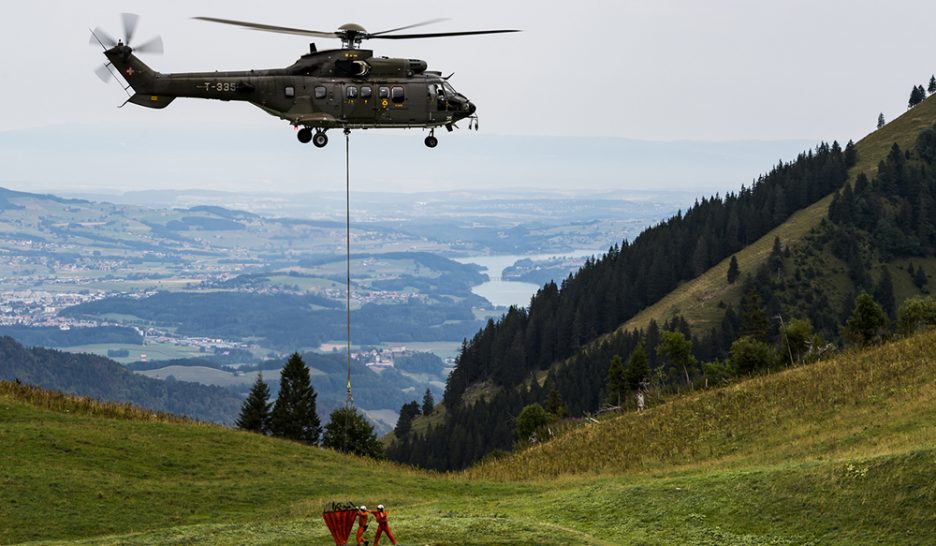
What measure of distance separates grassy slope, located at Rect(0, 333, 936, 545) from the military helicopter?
1537 cm

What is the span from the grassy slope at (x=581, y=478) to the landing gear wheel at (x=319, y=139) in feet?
45.8

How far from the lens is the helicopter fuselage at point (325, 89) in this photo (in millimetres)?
46344

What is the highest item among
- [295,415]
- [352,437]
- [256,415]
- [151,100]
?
[151,100]

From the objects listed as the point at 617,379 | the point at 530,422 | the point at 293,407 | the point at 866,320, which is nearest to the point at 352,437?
the point at 293,407

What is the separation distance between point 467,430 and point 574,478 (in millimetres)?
118270

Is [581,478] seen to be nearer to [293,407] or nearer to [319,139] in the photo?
Result: [319,139]

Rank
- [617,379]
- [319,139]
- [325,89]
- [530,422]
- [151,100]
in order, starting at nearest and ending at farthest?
[319,139] < [325,89] < [151,100] < [530,422] < [617,379]

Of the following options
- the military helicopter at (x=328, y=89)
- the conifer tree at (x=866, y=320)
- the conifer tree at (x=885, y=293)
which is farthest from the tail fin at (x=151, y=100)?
the conifer tree at (x=885, y=293)

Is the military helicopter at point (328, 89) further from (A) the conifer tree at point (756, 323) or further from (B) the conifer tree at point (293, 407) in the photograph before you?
(A) the conifer tree at point (756, 323)

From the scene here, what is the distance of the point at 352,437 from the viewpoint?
92.7 m

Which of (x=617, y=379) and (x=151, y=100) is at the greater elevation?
(x=151, y=100)

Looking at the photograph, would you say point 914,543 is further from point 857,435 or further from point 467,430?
point 467,430

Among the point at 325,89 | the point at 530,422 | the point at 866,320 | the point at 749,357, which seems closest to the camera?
the point at 325,89

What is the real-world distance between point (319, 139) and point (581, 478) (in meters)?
22.6
